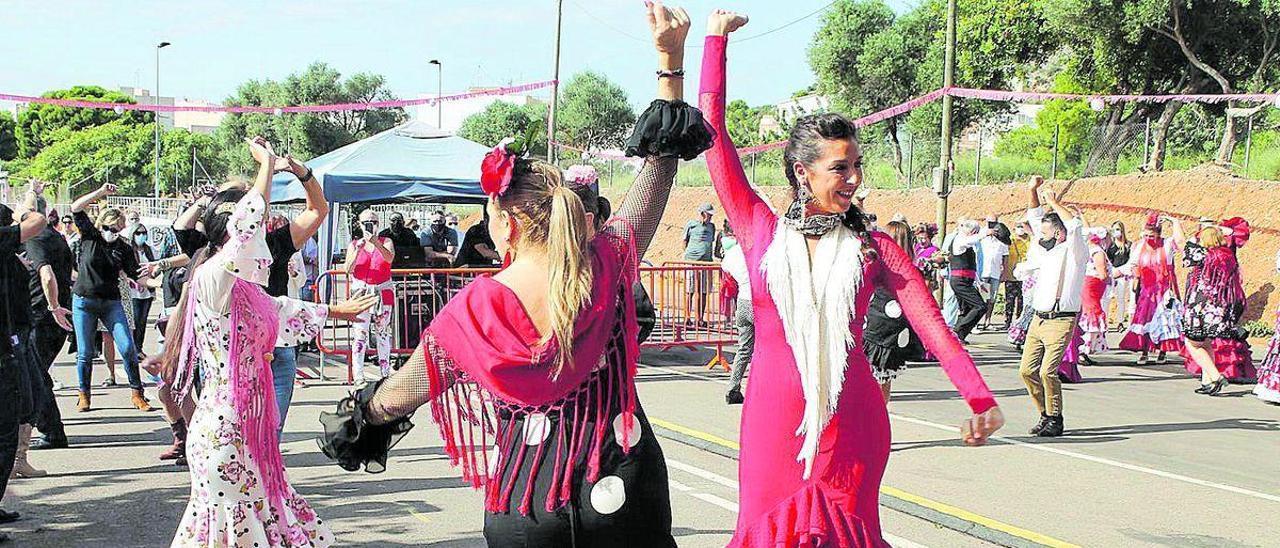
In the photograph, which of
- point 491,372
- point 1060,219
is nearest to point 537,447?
point 491,372

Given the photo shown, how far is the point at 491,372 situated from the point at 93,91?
4286 inches

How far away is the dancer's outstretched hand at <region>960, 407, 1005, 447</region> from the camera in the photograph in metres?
3.42

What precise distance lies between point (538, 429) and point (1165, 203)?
23.2m

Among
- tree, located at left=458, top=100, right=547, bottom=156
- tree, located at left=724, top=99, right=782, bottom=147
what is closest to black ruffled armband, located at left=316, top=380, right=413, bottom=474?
tree, located at left=724, top=99, right=782, bottom=147

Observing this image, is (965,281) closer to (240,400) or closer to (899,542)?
(899,542)

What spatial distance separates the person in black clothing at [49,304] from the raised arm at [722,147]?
6.57 m

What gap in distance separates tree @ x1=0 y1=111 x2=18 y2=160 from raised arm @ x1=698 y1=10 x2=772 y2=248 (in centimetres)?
10409

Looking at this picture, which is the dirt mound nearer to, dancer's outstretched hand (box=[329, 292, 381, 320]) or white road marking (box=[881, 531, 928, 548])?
white road marking (box=[881, 531, 928, 548])

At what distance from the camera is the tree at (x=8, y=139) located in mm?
95250

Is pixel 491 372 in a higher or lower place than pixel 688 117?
lower

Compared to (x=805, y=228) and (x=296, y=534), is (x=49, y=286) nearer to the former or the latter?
(x=296, y=534)

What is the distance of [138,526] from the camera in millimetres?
6625

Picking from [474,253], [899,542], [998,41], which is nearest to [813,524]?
[899,542]

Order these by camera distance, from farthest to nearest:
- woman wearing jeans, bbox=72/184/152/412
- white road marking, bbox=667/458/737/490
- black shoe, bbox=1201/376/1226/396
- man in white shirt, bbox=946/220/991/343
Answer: man in white shirt, bbox=946/220/991/343
black shoe, bbox=1201/376/1226/396
woman wearing jeans, bbox=72/184/152/412
white road marking, bbox=667/458/737/490
